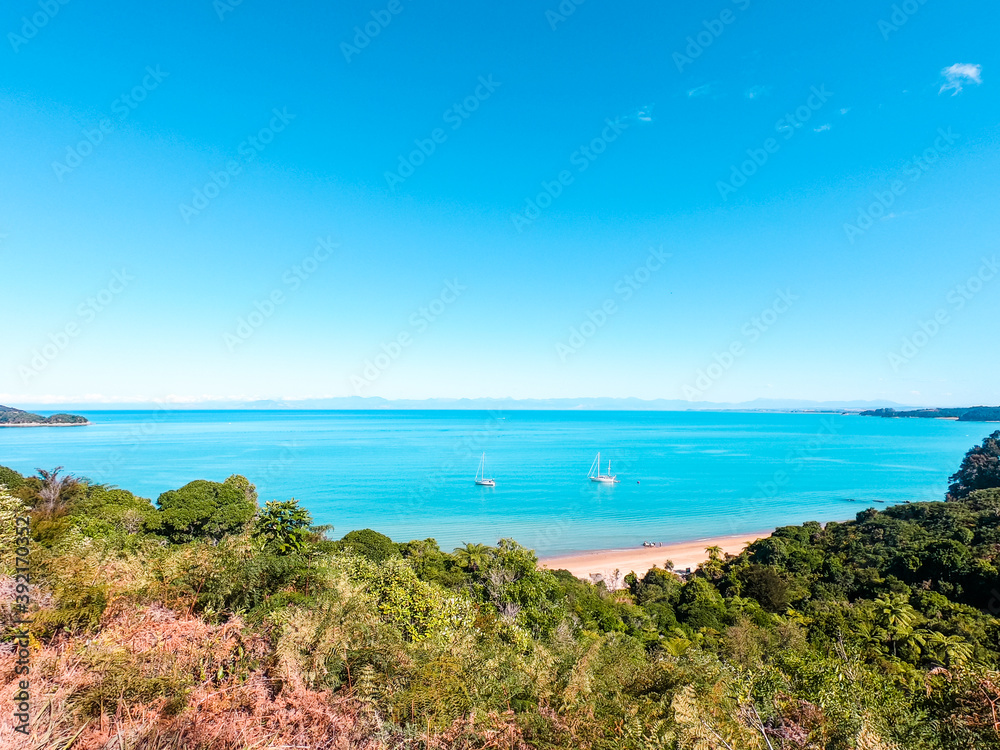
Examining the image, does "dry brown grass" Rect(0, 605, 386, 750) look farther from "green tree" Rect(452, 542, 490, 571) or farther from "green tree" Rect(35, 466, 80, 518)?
"green tree" Rect(35, 466, 80, 518)

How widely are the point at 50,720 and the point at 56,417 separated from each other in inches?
10441

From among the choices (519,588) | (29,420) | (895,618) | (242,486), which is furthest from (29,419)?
(895,618)

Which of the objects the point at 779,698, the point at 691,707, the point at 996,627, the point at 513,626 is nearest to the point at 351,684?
the point at 691,707

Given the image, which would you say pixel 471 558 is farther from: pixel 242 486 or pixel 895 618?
pixel 242 486

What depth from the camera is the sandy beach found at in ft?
111

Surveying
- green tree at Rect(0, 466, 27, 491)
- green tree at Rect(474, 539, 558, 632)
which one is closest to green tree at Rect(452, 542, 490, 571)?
green tree at Rect(474, 539, 558, 632)

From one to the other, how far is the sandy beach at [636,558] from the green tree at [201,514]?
64.4ft

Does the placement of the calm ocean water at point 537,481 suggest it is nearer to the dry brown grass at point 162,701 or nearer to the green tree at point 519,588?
the green tree at point 519,588

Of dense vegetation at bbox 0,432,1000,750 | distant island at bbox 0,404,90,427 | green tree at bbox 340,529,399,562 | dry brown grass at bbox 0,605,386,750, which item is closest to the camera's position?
dry brown grass at bbox 0,605,386,750

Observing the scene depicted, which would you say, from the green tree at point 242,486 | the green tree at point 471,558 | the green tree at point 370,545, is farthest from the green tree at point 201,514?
the green tree at point 471,558

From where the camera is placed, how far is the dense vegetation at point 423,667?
616 centimetres

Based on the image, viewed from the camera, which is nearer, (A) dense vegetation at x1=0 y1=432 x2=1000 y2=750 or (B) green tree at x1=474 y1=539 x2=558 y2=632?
(A) dense vegetation at x1=0 y1=432 x2=1000 y2=750

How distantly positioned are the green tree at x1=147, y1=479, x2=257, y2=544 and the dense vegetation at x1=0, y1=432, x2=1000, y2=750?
685 centimetres

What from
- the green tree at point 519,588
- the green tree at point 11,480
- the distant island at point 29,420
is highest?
the distant island at point 29,420
